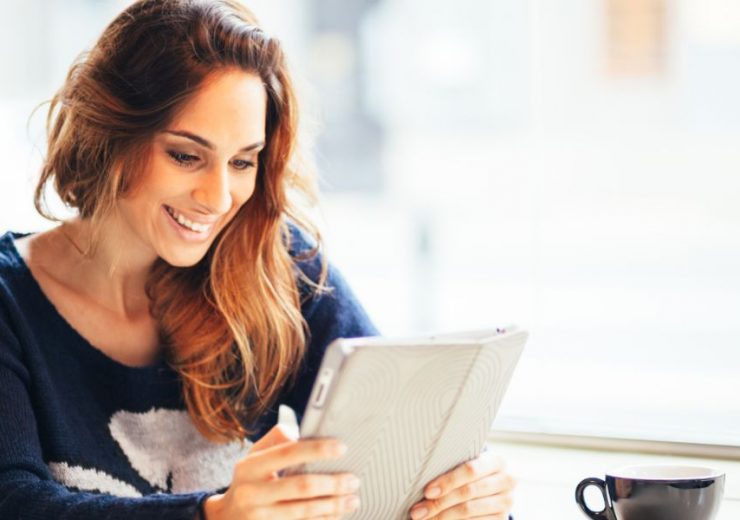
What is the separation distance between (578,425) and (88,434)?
827mm

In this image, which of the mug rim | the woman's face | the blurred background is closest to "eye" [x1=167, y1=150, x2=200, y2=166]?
the woman's face

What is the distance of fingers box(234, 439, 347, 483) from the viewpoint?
89 centimetres

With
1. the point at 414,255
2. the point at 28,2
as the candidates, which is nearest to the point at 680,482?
the point at 28,2

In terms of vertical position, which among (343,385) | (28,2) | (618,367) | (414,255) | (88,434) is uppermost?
(28,2)

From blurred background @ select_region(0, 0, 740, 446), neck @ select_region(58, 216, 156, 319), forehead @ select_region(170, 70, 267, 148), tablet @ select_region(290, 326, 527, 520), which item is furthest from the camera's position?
blurred background @ select_region(0, 0, 740, 446)

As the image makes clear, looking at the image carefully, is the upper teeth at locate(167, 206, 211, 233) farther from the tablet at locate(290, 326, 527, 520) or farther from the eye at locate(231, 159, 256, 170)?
the tablet at locate(290, 326, 527, 520)

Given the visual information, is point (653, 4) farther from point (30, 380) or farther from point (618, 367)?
Answer: point (30, 380)

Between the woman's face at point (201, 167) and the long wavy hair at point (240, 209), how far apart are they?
0.02 metres

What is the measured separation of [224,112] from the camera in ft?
4.10

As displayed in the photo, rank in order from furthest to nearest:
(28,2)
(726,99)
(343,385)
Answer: (726,99) < (28,2) < (343,385)

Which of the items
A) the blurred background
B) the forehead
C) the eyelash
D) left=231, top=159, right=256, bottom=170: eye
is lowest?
the blurred background

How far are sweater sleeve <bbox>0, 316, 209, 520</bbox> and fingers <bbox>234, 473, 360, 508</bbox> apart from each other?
124 mm

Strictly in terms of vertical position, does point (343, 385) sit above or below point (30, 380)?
above

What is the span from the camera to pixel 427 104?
282 inches
